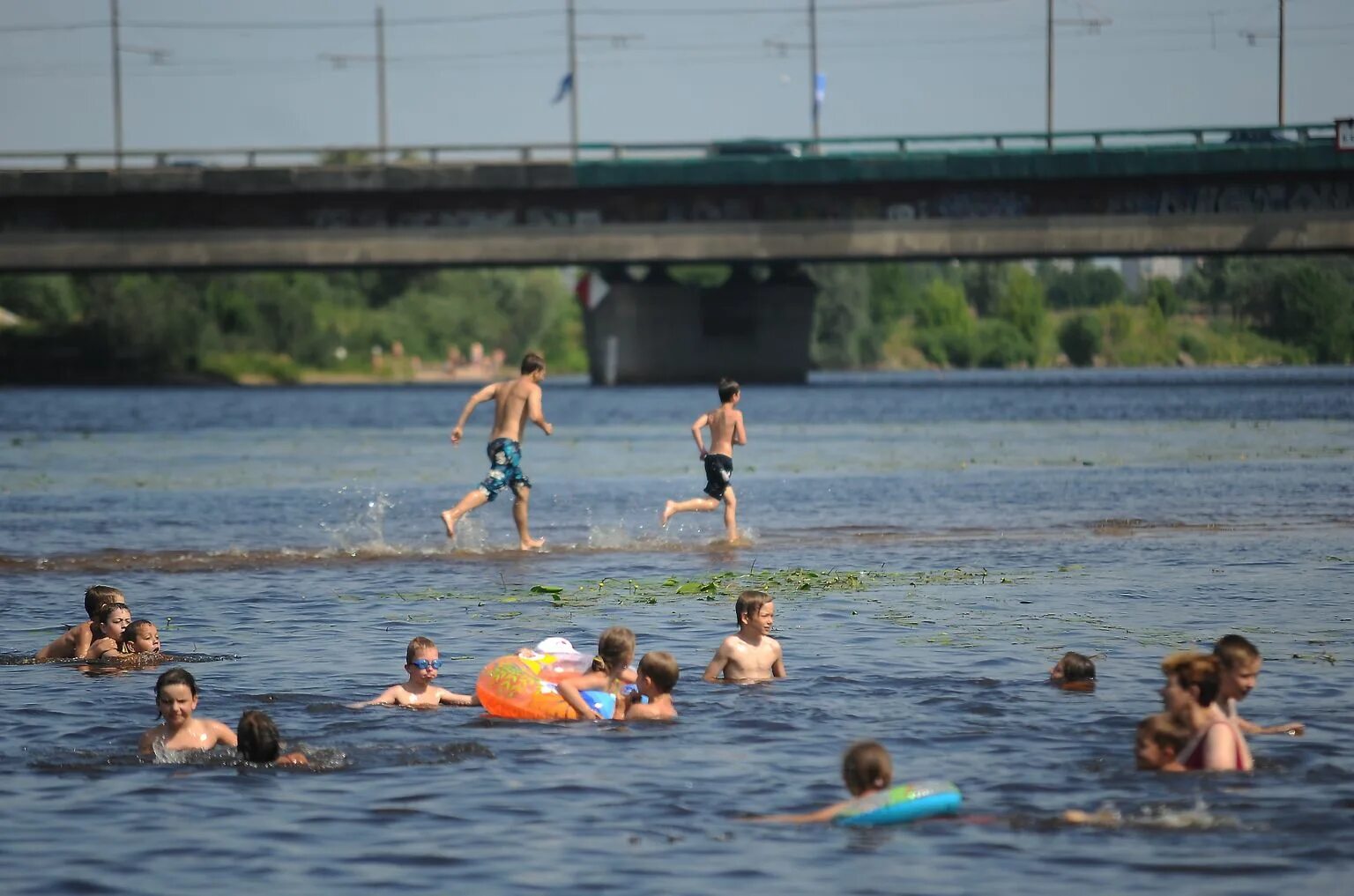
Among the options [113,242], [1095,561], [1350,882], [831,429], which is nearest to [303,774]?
[1350,882]

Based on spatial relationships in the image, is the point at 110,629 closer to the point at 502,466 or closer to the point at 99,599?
the point at 99,599

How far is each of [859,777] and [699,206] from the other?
63192mm

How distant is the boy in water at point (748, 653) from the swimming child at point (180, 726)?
12.0ft

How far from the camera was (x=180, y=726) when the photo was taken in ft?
38.9

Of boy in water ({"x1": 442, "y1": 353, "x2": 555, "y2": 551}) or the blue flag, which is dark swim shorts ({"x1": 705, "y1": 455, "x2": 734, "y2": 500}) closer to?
boy in water ({"x1": 442, "y1": 353, "x2": 555, "y2": 551})

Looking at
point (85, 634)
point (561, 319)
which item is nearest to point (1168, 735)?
point (85, 634)

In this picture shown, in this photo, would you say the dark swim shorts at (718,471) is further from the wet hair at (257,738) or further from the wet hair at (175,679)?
the wet hair at (257,738)

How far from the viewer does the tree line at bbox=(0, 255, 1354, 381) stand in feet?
250

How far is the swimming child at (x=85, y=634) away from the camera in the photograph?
15312 millimetres

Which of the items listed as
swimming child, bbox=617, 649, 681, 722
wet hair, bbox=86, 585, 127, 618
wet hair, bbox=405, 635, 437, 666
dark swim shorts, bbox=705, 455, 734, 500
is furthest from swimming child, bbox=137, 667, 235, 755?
dark swim shorts, bbox=705, 455, 734, 500

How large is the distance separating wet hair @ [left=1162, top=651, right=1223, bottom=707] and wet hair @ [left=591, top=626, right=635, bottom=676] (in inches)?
140

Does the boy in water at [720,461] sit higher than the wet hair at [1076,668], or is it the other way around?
the boy in water at [720,461]

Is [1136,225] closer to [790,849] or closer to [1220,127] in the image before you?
[1220,127]

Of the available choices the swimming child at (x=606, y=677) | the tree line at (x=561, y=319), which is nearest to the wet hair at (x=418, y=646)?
the swimming child at (x=606, y=677)
